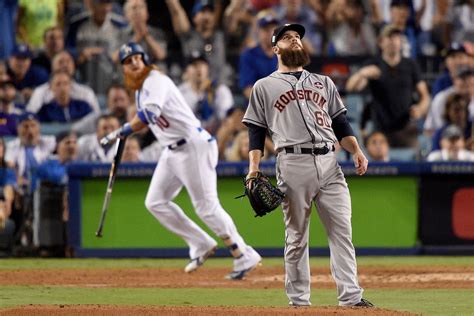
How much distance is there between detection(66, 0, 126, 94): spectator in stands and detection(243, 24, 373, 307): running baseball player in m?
8.42

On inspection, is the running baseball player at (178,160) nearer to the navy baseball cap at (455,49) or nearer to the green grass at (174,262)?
the green grass at (174,262)

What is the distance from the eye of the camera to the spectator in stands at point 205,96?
570 inches

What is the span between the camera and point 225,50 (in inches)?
626

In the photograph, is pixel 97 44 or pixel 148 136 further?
pixel 97 44

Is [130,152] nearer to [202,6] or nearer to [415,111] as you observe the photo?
[202,6]

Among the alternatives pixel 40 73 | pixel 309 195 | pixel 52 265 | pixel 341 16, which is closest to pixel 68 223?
pixel 52 265

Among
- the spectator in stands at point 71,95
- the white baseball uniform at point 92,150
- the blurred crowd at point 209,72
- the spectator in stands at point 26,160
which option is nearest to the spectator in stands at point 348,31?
the blurred crowd at point 209,72

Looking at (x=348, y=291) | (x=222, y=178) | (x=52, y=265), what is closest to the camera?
(x=348, y=291)

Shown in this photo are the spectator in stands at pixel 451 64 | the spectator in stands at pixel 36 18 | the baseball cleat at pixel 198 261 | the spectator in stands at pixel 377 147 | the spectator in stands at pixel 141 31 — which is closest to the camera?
the baseball cleat at pixel 198 261

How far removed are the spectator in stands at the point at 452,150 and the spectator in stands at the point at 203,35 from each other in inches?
133

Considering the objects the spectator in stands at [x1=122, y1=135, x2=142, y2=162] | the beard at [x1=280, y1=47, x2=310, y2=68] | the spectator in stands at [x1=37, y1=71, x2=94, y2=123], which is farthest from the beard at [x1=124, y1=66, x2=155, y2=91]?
the spectator in stands at [x1=37, y1=71, x2=94, y2=123]

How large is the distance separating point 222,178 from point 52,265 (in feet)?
7.41

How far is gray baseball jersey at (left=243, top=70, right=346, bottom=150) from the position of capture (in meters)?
7.15

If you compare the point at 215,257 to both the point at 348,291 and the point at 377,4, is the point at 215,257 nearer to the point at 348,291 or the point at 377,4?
the point at 377,4
